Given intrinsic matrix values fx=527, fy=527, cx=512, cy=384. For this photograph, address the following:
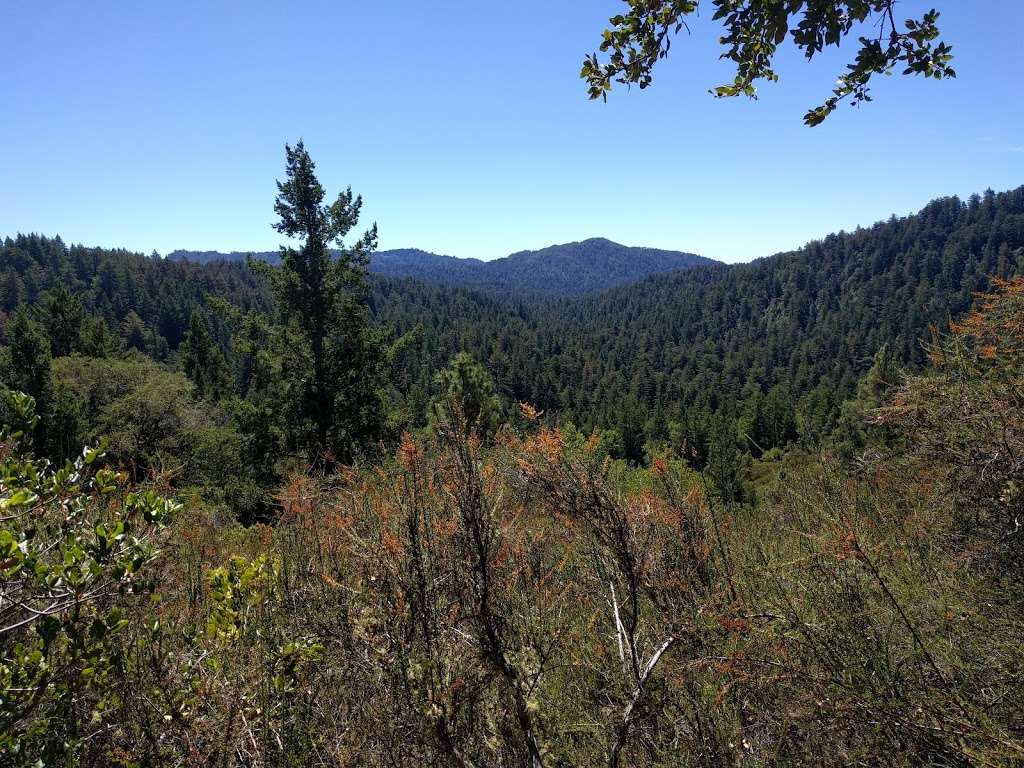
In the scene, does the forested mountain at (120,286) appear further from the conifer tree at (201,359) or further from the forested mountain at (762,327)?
the conifer tree at (201,359)

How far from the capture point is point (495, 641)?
2.32m

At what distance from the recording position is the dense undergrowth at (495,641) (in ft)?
6.80

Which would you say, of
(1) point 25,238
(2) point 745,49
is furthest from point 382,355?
(1) point 25,238

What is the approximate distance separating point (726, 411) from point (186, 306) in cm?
9545

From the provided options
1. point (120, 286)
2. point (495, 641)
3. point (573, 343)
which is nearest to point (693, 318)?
point (573, 343)

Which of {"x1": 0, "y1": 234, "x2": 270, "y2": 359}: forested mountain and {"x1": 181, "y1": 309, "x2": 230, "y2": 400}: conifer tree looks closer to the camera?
{"x1": 181, "y1": 309, "x2": 230, "y2": 400}: conifer tree

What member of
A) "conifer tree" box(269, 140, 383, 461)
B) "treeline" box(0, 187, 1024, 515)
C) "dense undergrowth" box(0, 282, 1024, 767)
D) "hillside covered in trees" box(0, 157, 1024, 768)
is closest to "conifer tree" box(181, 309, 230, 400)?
"treeline" box(0, 187, 1024, 515)

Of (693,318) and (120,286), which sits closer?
(120,286)

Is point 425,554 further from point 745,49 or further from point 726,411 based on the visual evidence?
point 726,411

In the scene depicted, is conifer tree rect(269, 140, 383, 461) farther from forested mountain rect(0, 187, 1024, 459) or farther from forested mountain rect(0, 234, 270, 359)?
forested mountain rect(0, 234, 270, 359)

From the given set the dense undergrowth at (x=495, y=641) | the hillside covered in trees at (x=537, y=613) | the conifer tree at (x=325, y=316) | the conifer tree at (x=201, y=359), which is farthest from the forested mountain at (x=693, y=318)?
the dense undergrowth at (x=495, y=641)

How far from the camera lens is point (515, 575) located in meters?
2.90

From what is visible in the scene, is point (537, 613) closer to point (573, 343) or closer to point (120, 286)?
point (120, 286)

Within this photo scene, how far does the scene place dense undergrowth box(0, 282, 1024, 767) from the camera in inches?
81.6
